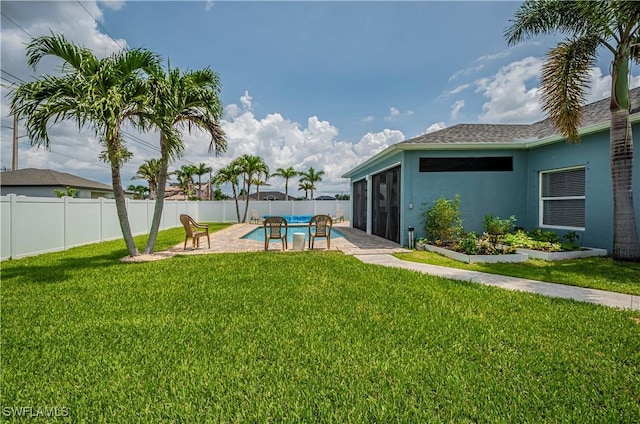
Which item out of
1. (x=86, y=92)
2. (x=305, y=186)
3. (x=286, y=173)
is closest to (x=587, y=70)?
(x=86, y=92)

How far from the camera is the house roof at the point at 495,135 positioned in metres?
9.88

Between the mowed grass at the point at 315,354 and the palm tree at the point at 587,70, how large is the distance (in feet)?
15.8

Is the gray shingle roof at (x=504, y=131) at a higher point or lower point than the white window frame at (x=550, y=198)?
higher

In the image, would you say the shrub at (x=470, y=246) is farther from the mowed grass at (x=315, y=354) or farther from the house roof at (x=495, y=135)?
the house roof at (x=495, y=135)

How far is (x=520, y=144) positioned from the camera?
1074cm

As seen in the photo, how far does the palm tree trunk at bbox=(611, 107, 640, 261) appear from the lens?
7.59 meters

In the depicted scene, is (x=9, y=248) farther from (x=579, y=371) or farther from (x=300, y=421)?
(x=579, y=371)

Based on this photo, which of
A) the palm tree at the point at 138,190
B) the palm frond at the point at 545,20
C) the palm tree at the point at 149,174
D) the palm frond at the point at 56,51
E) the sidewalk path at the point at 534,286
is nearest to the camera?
the sidewalk path at the point at 534,286

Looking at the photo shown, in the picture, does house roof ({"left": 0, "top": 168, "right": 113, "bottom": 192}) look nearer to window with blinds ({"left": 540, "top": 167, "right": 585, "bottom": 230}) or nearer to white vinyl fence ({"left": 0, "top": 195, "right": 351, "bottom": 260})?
white vinyl fence ({"left": 0, "top": 195, "right": 351, "bottom": 260})

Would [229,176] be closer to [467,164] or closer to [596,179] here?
[467,164]

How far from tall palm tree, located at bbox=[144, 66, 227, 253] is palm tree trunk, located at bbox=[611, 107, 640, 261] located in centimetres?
1018

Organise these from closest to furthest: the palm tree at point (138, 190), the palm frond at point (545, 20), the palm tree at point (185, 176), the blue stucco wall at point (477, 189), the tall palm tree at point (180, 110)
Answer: the tall palm tree at point (180, 110), the palm frond at point (545, 20), the blue stucco wall at point (477, 189), the palm tree at point (185, 176), the palm tree at point (138, 190)

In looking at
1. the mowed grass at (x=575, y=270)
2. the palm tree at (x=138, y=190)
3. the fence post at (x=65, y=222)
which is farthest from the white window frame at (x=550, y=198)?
the palm tree at (x=138, y=190)

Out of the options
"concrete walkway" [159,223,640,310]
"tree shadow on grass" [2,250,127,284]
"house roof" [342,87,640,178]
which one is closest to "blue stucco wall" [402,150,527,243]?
"house roof" [342,87,640,178]
